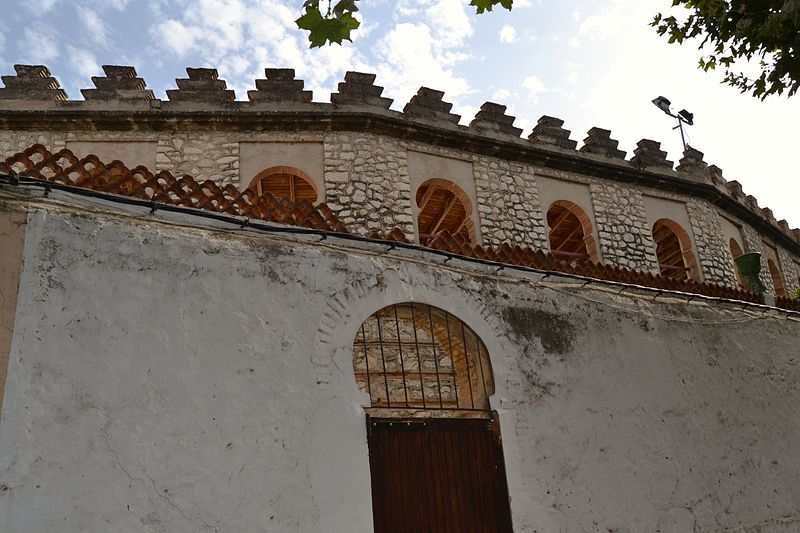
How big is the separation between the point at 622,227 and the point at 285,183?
7.14 m

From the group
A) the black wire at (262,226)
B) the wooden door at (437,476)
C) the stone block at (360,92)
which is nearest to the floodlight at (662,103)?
the stone block at (360,92)

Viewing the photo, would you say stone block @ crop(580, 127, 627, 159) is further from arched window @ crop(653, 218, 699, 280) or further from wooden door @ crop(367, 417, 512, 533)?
wooden door @ crop(367, 417, 512, 533)

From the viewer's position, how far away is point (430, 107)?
519 inches

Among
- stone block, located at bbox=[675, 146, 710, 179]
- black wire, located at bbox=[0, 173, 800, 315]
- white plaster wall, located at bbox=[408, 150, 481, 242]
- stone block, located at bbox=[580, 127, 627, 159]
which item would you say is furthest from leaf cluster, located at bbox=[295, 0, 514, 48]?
stone block, located at bbox=[675, 146, 710, 179]

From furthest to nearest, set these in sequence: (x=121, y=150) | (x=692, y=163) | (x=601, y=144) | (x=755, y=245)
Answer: (x=755, y=245)
(x=692, y=163)
(x=601, y=144)
(x=121, y=150)

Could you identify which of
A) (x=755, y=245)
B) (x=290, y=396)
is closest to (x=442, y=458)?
(x=290, y=396)

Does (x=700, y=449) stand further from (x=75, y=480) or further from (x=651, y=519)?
(x=75, y=480)

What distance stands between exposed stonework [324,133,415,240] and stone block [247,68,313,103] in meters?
0.98

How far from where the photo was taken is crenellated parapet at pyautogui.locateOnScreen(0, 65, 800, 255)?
38.8 ft

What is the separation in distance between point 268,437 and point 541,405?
7.73 feet

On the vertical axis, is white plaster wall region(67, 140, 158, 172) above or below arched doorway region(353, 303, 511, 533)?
above

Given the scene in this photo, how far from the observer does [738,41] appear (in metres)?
5.97

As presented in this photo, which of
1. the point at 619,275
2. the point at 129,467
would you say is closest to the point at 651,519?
the point at 619,275

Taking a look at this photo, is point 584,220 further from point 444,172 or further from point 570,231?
point 444,172
